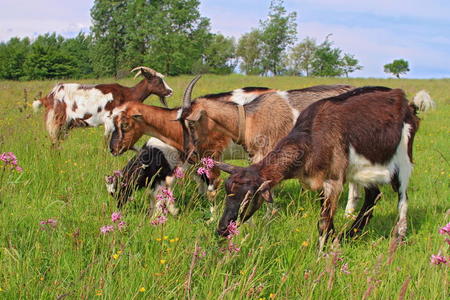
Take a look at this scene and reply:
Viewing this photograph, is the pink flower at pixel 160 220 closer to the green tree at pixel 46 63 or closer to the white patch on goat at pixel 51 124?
the white patch on goat at pixel 51 124

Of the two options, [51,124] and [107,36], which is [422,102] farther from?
[107,36]

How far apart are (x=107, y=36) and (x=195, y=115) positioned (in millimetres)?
51714

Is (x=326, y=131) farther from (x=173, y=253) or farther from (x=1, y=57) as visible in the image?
(x=1, y=57)

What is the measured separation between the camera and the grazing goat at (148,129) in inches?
221

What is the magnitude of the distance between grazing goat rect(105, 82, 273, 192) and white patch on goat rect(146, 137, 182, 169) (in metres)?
0.07

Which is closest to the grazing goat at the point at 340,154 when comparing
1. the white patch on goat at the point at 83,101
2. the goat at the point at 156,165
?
the goat at the point at 156,165

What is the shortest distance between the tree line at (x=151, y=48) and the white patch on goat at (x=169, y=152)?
120ft

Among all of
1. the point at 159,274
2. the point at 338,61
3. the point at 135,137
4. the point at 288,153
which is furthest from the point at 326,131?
the point at 338,61

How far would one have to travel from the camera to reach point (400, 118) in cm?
448

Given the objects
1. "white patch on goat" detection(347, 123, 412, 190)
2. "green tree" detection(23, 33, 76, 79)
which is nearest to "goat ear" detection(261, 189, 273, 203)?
"white patch on goat" detection(347, 123, 412, 190)

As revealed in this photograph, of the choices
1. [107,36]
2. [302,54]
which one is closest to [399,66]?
[302,54]

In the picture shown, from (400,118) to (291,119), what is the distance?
4.76 ft

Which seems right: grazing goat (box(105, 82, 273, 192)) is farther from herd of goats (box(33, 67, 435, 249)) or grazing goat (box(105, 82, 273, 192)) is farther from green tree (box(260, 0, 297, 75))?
green tree (box(260, 0, 297, 75))

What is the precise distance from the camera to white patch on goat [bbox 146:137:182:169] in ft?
18.7
